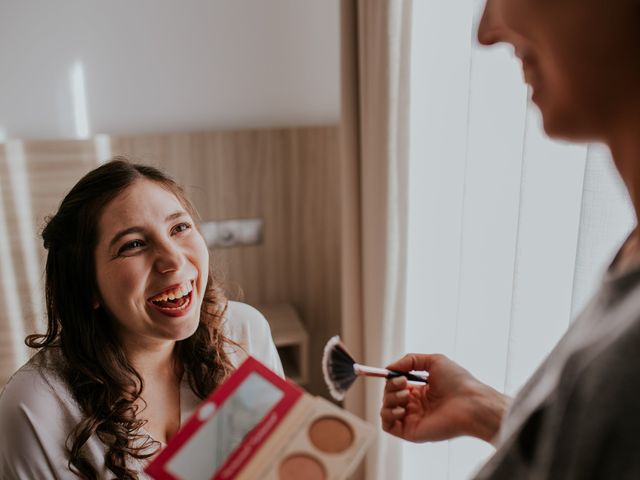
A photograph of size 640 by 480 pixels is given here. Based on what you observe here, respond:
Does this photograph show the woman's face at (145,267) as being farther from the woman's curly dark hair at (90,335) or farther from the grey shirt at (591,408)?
the grey shirt at (591,408)

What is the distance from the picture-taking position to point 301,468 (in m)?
0.66

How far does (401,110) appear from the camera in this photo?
62.3 inches

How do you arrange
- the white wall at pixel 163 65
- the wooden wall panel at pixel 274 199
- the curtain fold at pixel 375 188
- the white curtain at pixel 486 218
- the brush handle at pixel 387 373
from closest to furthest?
the brush handle at pixel 387 373
the white curtain at pixel 486 218
the curtain fold at pixel 375 188
the white wall at pixel 163 65
the wooden wall panel at pixel 274 199

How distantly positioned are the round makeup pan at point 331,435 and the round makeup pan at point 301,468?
18 mm

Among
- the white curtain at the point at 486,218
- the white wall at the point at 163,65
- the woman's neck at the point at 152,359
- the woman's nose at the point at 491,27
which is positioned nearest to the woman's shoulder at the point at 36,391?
the woman's neck at the point at 152,359

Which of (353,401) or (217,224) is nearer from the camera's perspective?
(353,401)

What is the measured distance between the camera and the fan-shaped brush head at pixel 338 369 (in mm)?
909

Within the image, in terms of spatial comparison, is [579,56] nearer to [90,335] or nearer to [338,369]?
[338,369]

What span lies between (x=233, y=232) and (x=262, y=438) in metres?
1.64

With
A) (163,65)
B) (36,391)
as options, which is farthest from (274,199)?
(36,391)

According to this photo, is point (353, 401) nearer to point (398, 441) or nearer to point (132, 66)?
point (398, 441)

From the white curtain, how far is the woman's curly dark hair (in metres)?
0.65

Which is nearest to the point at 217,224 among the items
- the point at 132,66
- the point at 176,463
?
the point at 132,66

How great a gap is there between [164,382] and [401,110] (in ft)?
3.00
